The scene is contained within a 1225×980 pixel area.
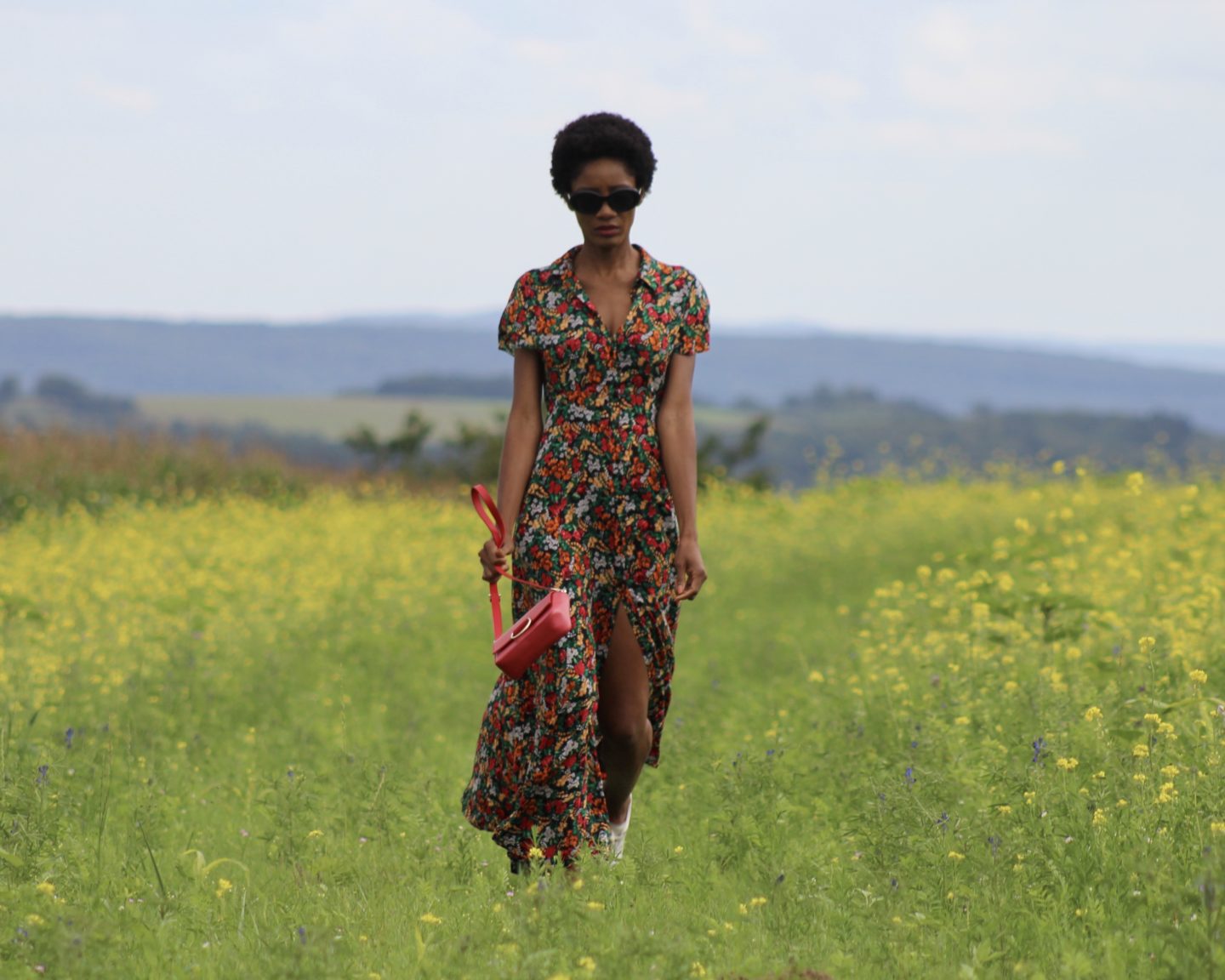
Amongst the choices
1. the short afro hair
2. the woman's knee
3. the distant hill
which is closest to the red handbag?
the woman's knee

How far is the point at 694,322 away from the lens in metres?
5.18

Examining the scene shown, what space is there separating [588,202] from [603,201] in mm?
48

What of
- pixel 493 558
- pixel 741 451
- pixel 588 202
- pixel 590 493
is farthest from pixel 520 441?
pixel 741 451

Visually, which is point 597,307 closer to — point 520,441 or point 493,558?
point 520,441

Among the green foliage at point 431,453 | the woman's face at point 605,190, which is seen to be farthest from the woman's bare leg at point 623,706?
the green foliage at point 431,453

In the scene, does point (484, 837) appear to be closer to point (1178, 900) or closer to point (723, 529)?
point (1178, 900)

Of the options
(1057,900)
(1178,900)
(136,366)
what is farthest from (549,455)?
(136,366)

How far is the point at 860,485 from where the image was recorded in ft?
70.7

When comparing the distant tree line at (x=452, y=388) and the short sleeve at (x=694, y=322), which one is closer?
the short sleeve at (x=694, y=322)

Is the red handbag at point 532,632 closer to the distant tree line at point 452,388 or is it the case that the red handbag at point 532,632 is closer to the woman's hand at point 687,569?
the woman's hand at point 687,569

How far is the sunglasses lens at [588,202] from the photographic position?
16.2ft

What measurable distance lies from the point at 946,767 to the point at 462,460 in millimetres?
22629

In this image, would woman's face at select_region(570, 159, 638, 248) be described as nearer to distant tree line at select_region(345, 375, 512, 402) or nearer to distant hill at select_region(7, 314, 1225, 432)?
distant tree line at select_region(345, 375, 512, 402)

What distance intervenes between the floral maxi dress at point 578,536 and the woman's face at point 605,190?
0.16 m
